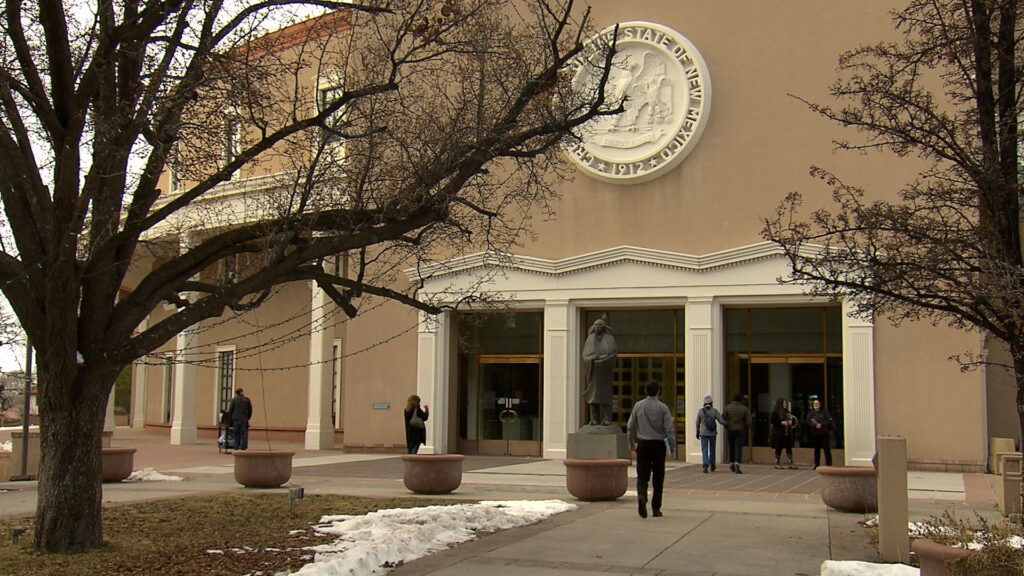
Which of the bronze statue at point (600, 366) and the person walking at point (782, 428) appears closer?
the bronze statue at point (600, 366)

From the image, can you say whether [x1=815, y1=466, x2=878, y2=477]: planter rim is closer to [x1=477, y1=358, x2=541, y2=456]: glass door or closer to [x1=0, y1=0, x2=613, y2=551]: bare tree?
[x1=0, y1=0, x2=613, y2=551]: bare tree

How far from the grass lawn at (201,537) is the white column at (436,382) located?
1148 cm

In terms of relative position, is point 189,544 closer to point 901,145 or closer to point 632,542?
point 632,542

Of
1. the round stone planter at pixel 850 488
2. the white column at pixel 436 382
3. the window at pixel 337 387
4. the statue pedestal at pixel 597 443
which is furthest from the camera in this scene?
the window at pixel 337 387

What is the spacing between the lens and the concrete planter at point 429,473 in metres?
14.4

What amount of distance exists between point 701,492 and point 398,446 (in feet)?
40.1

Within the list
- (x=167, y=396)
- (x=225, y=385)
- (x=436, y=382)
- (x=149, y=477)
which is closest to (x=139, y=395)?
(x=167, y=396)

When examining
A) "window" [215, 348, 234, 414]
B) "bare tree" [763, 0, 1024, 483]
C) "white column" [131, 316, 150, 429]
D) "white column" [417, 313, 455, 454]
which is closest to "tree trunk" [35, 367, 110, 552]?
"bare tree" [763, 0, 1024, 483]

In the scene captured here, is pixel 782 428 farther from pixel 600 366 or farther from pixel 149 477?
pixel 149 477

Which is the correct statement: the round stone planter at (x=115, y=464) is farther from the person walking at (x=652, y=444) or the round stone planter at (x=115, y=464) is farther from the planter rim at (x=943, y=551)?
the planter rim at (x=943, y=551)

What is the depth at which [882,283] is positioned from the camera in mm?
8820

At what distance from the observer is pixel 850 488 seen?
476 inches

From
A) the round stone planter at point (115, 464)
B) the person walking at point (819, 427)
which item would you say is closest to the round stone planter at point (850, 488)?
the person walking at point (819, 427)

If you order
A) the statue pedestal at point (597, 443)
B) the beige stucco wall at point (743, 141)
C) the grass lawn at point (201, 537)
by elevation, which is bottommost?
the grass lawn at point (201, 537)
